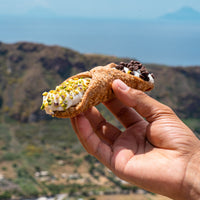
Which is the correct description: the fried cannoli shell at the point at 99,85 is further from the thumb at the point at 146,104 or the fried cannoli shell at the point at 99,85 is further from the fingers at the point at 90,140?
the thumb at the point at 146,104

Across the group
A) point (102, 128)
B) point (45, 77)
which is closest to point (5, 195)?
point (102, 128)

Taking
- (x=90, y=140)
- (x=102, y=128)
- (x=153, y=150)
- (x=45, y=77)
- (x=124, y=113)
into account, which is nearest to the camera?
(x=153, y=150)

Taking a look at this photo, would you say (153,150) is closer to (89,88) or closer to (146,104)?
(146,104)

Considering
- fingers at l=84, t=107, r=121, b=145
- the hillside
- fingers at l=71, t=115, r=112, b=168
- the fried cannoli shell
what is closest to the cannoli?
the fried cannoli shell

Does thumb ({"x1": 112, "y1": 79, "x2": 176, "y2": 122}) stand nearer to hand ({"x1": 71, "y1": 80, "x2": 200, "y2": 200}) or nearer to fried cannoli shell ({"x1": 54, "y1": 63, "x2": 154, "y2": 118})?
hand ({"x1": 71, "y1": 80, "x2": 200, "y2": 200})

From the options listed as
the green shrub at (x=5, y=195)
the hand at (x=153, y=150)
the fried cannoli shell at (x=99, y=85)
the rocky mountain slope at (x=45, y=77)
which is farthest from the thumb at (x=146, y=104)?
the rocky mountain slope at (x=45, y=77)
